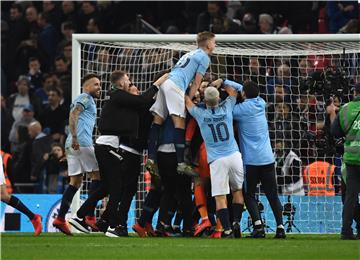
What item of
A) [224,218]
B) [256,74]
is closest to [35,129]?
[256,74]

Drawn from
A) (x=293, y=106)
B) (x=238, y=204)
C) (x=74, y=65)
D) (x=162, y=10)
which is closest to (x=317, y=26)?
(x=162, y=10)

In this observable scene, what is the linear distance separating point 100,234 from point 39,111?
303 inches

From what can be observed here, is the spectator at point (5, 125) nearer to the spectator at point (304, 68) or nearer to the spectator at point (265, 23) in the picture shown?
the spectator at point (265, 23)

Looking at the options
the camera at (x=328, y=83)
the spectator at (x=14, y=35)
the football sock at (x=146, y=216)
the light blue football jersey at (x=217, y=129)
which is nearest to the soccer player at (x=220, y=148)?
the light blue football jersey at (x=217, y=129)

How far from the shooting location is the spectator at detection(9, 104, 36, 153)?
78.2 ft

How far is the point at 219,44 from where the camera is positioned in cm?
1828

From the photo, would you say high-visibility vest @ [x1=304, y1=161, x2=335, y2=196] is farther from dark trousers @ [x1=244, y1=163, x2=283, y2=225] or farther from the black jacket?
the black jacket

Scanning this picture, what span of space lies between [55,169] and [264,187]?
23.2 feet

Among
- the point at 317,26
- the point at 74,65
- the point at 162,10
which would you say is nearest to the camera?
the point at 74,65

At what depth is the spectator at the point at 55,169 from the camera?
2159 cm

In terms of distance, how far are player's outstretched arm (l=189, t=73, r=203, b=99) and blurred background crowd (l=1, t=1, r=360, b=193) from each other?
2395 millimetres

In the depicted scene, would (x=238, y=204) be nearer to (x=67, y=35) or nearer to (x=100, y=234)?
(x=100, y=234)

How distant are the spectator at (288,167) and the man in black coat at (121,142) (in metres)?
3.46

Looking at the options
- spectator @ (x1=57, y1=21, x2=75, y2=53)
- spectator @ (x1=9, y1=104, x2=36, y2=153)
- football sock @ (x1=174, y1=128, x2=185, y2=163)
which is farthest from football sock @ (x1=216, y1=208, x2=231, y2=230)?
spectator @ (x1=57, y1=21, x2=75, y2=53)
